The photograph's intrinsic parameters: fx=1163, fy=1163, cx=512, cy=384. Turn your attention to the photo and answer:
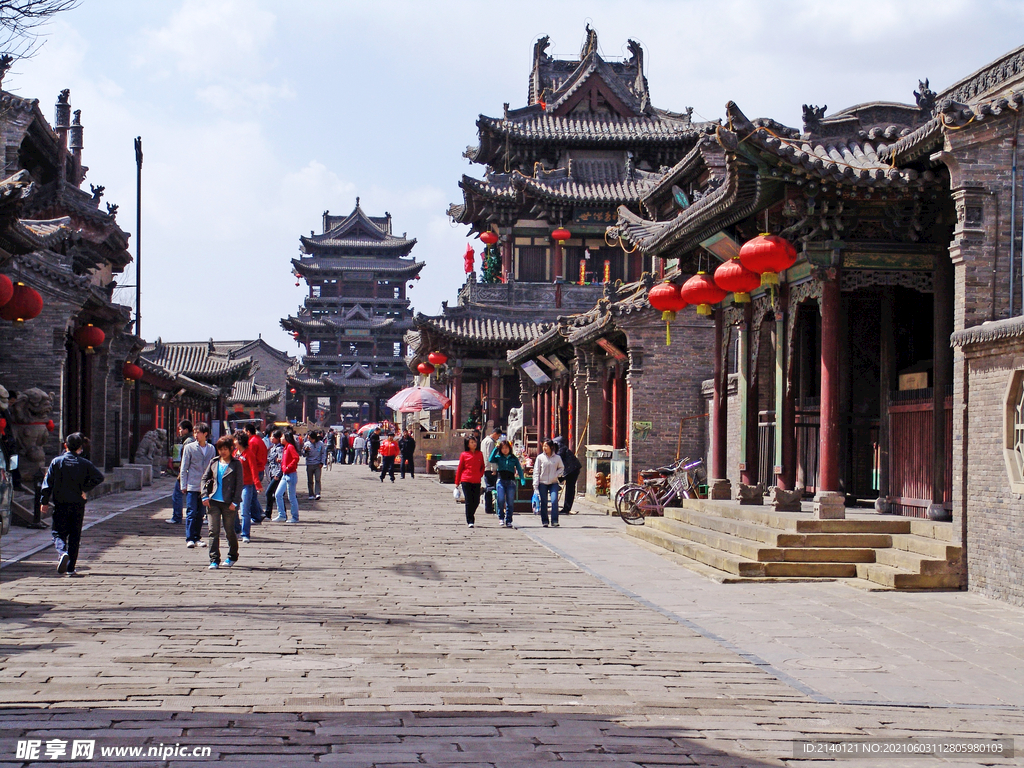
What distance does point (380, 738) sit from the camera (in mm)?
5633

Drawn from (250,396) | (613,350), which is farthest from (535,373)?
(250,396)

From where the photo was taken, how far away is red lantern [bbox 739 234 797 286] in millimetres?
12766

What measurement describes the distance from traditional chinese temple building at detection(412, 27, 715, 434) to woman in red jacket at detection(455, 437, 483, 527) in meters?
18.1

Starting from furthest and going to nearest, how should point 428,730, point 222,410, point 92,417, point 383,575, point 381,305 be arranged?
1. point 381,305
2. point 222,410
3. point 92,417
4. point 383,575
5. point 428,730

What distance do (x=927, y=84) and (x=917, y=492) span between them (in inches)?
217

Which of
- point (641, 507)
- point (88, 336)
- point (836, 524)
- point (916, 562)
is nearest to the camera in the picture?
point (916, 562)

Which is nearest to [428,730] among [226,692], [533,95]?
[226,692]

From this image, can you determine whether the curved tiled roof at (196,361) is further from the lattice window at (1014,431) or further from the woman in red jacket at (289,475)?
the lattice window at (1014,431)

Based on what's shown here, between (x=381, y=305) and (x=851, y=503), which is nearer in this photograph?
(x=851, y=503)

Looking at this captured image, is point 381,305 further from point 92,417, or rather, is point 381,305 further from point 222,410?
point 92,417

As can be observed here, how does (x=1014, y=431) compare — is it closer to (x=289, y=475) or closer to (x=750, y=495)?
(x=750, y=495)

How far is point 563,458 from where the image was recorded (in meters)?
21.8

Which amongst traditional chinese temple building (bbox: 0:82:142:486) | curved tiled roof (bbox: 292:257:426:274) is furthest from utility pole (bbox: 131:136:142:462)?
curved tiled roof (bbox: 292:257:426:274)

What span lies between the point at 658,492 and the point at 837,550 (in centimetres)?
700
